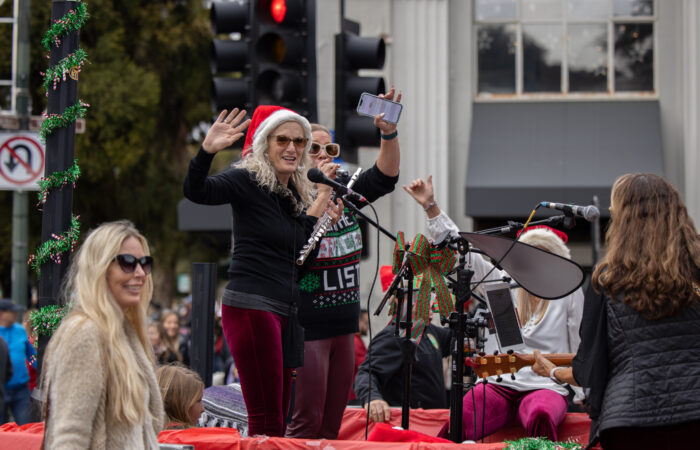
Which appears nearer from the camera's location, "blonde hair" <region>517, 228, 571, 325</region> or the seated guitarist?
the seated guitarist

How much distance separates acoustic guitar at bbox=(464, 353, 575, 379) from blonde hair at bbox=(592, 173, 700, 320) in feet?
2.50

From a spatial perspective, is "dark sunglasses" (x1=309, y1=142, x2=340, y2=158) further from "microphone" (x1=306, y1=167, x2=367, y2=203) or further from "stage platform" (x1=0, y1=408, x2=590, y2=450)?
"stage platform" (x1=0, y1=408, x2=590, y2=450)

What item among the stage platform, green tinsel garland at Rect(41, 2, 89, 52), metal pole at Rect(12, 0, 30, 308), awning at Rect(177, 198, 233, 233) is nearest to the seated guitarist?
the stage platform

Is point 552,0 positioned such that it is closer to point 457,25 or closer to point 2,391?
point 457,25

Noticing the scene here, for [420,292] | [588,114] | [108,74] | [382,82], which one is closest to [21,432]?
[420,292]

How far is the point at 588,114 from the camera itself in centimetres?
1402

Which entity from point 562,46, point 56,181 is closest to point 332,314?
point 56,181

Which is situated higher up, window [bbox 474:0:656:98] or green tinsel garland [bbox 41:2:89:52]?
window [bbox 474:0:656:98]

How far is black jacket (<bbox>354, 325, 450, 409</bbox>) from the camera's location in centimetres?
671

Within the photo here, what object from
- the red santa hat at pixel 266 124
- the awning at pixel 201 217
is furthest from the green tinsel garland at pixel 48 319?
the awning at pixel 201 217

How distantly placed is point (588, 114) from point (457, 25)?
2.46 m

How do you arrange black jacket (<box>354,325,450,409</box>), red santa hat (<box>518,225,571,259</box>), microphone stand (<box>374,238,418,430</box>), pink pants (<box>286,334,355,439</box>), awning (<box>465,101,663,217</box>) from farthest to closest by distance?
awning (<box>465,101,663,217</box>) < black jacket (<box>354,325,450,409</box>) < red santa hat (<box>518,225,571,259</box>) < pink pants (<box>286,334,355,439</box>) < microphone stand (<box>374,238,418,430</box>)

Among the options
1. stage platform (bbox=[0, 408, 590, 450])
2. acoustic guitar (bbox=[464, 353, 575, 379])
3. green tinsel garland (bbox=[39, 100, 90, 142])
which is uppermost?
green tinsel garland (bbox=[39, 100, 90, 142])

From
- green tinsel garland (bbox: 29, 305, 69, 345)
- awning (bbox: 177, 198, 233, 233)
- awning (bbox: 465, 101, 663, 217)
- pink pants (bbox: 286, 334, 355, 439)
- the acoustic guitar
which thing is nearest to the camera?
the acoustic guitar
